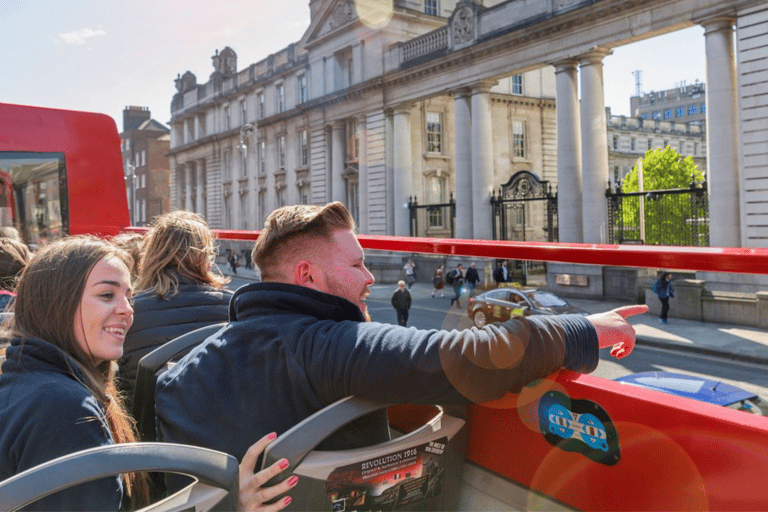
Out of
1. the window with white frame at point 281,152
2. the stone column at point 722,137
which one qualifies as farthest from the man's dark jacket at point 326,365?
the window with white frame at point 281,152

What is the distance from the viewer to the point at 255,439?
6.55 feet

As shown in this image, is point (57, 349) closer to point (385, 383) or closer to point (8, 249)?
point (385, 383)

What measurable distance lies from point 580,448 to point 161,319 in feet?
7.89

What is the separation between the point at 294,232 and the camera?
7.64ft

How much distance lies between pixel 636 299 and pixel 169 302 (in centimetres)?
248

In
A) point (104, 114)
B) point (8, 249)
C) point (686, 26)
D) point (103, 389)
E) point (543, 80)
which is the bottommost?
point (103, 389)

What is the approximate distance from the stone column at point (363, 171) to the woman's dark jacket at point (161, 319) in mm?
32674

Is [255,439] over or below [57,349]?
below

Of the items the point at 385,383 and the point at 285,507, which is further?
the point at 385,383

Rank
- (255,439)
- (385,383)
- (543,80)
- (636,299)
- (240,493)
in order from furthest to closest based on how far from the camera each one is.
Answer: (543,80) → (636,299) → (255,439) → (385,383) → (240,493)

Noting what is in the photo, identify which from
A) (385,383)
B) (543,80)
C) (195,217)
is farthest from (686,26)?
(385,383)

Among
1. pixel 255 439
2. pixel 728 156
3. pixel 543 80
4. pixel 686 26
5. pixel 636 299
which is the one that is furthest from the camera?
pixel 543 80

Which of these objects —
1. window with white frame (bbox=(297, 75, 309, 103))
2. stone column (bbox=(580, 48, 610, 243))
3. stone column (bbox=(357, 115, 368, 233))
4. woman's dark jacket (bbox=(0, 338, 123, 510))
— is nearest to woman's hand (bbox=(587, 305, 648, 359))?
woman's dark jacket (bbox=(0, 338, 123, 510))

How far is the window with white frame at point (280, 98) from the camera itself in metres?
48.0
